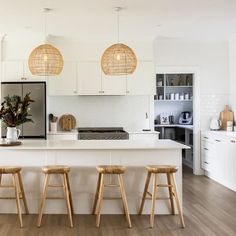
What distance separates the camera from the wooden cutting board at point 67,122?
691cm

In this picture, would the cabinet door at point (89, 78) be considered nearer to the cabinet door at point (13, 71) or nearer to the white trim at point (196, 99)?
the cabinet door at point (13, 71)

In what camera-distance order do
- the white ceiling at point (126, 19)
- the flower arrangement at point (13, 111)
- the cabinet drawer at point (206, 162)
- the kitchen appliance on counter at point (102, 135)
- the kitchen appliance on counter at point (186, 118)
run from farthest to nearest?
1. the kitchen appliance on counter at point (186, 118)
2. the cabinet drawer at point (206, 162)
3. the kitchen appliance on counter at point (102, 135)
4. the white ceiling at point (126, 19)
5. the flower arrangement at point (13, 111)

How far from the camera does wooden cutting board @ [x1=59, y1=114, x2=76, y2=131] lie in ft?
22.7

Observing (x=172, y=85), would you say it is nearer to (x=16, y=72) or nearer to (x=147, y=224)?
(x=16, y=72)

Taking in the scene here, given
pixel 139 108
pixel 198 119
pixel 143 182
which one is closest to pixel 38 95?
pixel 139 108

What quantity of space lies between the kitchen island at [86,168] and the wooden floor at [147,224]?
0.54ft

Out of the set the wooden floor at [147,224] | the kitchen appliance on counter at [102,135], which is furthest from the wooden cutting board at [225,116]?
the wooden floor at [147,224]

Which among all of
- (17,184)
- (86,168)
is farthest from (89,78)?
(17,184)

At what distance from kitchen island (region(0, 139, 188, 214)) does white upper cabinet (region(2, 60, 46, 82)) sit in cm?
222

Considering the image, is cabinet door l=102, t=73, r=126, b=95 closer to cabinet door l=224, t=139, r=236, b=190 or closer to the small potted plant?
cabinet door l=224, t=139, r=236, b=190

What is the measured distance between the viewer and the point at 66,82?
6668mm

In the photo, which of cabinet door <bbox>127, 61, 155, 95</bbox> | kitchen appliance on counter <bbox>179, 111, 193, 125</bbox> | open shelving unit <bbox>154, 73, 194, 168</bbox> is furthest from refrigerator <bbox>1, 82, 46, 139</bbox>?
kitchen appliance on counter <bbox>179, 111, 193, 125</bbox>

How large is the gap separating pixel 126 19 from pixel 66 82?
189cm

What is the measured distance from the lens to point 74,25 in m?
5.75
